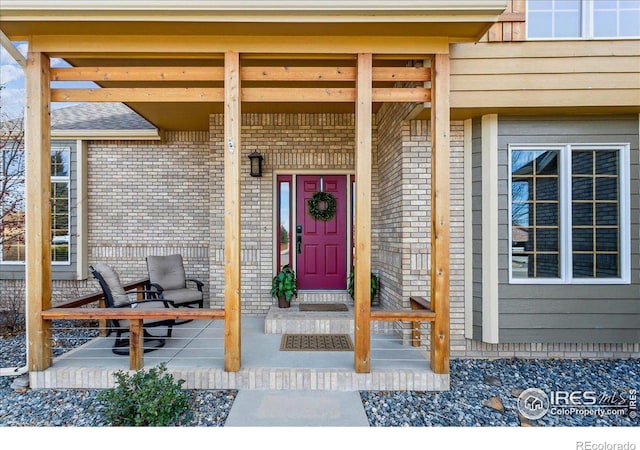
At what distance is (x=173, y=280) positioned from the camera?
5.16m

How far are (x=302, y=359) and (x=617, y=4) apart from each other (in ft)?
16.0

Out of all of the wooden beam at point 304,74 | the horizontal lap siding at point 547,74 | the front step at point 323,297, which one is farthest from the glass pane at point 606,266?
the wooden beam at point 304,74

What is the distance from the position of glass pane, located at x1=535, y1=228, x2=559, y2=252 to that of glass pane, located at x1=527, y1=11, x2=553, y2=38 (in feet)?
6.71

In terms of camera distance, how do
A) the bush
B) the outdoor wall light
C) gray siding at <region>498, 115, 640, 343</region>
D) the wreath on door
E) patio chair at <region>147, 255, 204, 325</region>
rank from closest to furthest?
the bush, gray siding at <region>498, 115, 640, 343</region>, patio chair at <region>147, 255, 204, 325</region>, the outdoor wall light, the wreath on door

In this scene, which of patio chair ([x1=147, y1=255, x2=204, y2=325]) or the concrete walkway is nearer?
the concrete walkway

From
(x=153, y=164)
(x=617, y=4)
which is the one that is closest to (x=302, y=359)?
(x=153, y=164)

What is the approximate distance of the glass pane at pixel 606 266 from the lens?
375 centimetres

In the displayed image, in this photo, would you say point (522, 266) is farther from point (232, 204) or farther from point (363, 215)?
point (232, 204)

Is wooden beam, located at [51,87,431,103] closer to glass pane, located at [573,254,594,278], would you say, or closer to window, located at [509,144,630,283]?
window, located at [509,144,630,283]

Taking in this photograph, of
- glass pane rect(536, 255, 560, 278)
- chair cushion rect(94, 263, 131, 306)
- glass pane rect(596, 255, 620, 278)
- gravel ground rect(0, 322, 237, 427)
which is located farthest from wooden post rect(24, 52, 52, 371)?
glass pane rect(596, 255, 620, 278)

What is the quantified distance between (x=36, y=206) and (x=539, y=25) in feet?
17.1

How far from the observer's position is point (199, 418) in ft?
8.64

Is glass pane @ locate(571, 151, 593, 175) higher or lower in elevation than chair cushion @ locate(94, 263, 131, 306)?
higher

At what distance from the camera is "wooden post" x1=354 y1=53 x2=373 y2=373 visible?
9.95ft
